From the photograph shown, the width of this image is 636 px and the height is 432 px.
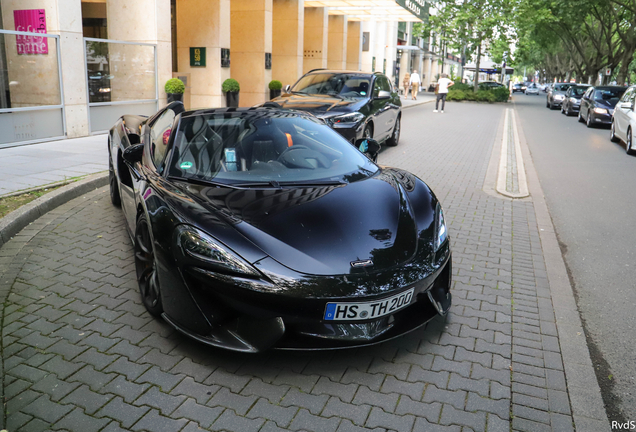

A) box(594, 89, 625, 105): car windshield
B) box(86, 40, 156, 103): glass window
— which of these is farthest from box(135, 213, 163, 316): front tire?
box(594, 89, 625, 105): car windshield

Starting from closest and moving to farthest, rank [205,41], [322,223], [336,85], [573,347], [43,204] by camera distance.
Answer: [322,223] → [573,347] → [43,204] → [336,85] → [205,41]

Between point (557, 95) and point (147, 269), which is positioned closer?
point (147, 269)

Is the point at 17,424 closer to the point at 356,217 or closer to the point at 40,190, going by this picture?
the point at 356,217

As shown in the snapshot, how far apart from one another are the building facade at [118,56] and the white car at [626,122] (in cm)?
1186

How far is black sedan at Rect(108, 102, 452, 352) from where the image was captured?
9.72 feet

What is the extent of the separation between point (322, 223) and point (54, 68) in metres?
10.5

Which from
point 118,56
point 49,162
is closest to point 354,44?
point 118,56

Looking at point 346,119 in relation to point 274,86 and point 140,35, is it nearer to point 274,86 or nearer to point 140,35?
point 140,35

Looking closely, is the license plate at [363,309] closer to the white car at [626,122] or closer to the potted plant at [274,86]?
the white car at [626,122]

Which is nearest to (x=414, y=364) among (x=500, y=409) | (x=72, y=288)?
(x=500, y=409)

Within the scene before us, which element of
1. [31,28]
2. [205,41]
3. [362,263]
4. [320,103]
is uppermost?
[205,41]

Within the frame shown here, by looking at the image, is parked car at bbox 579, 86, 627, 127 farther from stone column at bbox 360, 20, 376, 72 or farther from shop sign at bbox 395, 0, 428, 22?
stone column at bbox 360, 20, 376, 72

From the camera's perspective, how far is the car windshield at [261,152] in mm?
4047

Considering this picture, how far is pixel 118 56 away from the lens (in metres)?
13.5
